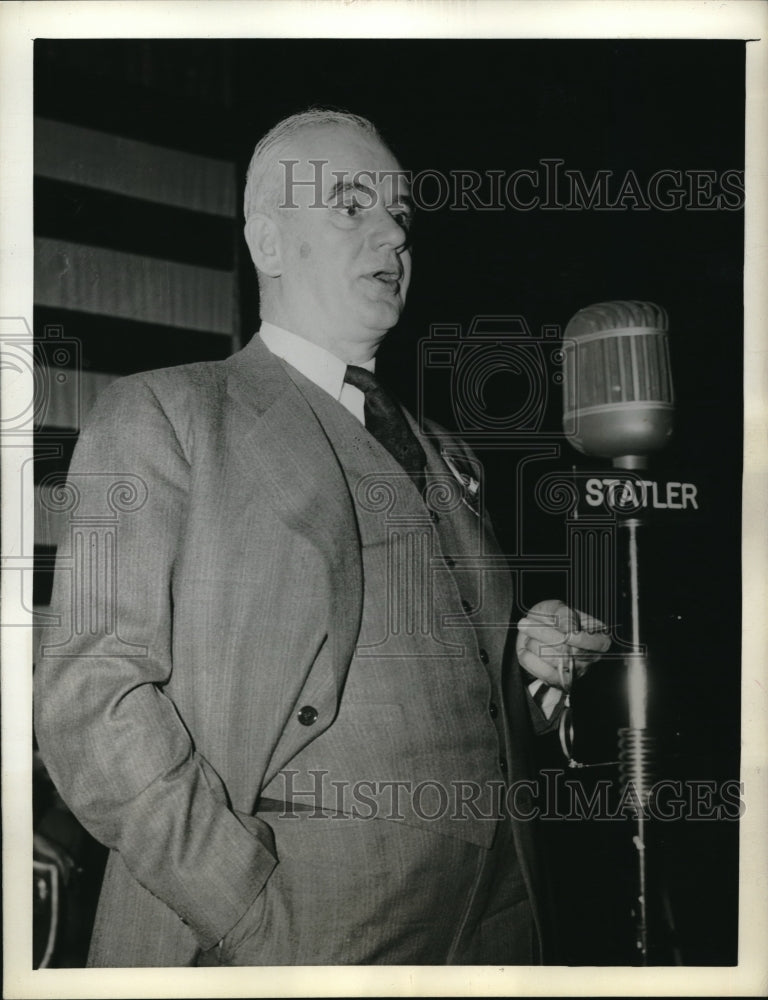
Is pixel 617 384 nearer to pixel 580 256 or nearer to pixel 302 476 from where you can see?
pixel 580 256

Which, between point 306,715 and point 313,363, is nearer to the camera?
point 306,715

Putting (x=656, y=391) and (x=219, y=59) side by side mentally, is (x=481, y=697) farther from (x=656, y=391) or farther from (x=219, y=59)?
(x=219, y=59)

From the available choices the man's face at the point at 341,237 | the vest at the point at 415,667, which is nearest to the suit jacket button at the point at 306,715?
the vest at the point at 415,667

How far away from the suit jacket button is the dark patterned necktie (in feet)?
1.50

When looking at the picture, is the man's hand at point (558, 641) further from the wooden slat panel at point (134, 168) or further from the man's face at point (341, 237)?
the wooden slat panel at point (134, 168)

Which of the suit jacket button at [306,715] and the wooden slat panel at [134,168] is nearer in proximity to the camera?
A: the suit jacket button at [306,715]

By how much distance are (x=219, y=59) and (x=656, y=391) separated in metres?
1.06

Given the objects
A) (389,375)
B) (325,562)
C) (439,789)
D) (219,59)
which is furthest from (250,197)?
(439,789)

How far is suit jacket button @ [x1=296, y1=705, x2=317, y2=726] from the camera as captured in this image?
1.98 metres

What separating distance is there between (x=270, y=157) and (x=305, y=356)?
39cm

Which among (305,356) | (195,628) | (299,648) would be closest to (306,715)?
(299,648)

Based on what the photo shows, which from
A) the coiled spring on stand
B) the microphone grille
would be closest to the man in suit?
the coiled spring on stand

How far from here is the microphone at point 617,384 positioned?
215 cm

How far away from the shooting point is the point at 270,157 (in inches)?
83.0
